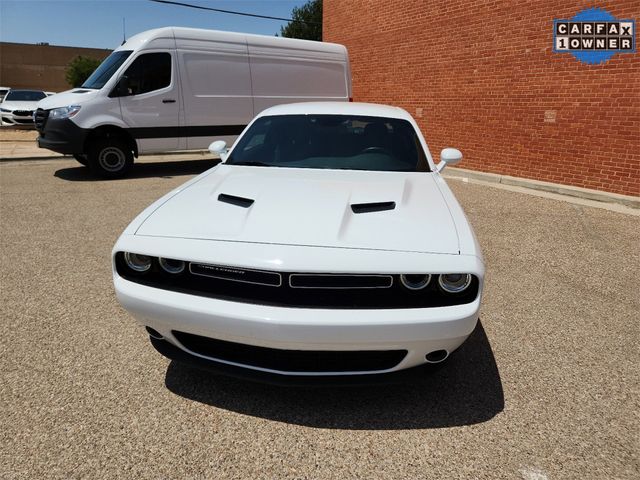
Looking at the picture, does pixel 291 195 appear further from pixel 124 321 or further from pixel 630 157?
pixel 630 157

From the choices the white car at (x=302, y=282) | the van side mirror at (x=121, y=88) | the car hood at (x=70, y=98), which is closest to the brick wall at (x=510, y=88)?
the white car at (x=302, y=282)

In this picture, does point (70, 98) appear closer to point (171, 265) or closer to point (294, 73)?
point (294, 73)

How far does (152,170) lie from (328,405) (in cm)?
901

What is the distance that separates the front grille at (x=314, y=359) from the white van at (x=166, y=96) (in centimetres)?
750

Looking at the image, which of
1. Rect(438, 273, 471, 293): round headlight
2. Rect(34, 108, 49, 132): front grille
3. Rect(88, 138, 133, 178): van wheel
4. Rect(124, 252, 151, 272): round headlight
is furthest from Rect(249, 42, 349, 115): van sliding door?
Rect(438, 273, 471, 293): round headlight

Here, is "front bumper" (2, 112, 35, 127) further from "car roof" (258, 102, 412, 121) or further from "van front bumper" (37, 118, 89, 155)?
"car roof" (258, 102, 412, 121)

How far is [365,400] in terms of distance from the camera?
241 centimetres

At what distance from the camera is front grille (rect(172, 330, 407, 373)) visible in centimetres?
214

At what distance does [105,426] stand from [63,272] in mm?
2417

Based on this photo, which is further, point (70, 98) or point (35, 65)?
point (35, 65)

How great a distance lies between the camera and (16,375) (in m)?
2.58

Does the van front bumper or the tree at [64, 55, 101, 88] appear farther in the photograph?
the tree at [64, 55, 101, 88]

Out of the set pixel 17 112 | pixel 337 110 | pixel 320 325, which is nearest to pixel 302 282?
pixel 320 325

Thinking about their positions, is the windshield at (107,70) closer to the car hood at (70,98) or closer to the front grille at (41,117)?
the car hood at (70,98)
